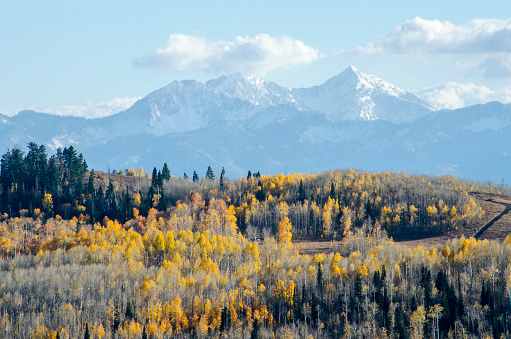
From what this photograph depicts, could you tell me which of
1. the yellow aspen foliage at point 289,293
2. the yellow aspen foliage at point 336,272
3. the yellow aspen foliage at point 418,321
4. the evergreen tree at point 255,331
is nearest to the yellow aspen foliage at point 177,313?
the evergreen tree at point 255,331

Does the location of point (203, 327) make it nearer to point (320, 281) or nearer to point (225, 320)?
point (225, 320)

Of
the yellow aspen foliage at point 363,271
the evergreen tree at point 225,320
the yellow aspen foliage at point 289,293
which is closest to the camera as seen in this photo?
the evergreen tree at point 225,320

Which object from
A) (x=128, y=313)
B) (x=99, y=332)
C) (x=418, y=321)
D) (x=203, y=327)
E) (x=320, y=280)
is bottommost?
(x=203, y=327)

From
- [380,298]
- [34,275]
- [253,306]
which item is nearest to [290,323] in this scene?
[253,306]

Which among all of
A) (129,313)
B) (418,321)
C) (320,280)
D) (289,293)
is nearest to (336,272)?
(320,280)

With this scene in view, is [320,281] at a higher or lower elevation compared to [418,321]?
higher

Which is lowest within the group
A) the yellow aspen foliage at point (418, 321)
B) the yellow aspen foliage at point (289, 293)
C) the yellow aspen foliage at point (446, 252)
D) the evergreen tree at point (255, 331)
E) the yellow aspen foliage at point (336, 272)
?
the evergreen tree at point (255, 331)

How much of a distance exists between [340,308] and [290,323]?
15.0 m

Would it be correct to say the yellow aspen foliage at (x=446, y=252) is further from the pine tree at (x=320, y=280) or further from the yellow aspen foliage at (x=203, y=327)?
the yellow aspen foliage at (x=203, y=327)

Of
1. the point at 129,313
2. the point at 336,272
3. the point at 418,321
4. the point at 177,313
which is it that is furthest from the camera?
the point at 336,272

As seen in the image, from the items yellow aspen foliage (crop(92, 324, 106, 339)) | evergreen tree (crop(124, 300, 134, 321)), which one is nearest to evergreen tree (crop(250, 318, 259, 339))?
evergreen tree (crop(124, 300, 134, 321))

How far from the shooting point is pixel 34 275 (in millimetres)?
182500

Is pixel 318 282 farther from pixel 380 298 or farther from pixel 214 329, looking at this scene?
pixel 214 329

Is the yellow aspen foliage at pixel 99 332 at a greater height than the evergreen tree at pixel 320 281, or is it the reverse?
the evergreen tree at pixel 320 281
